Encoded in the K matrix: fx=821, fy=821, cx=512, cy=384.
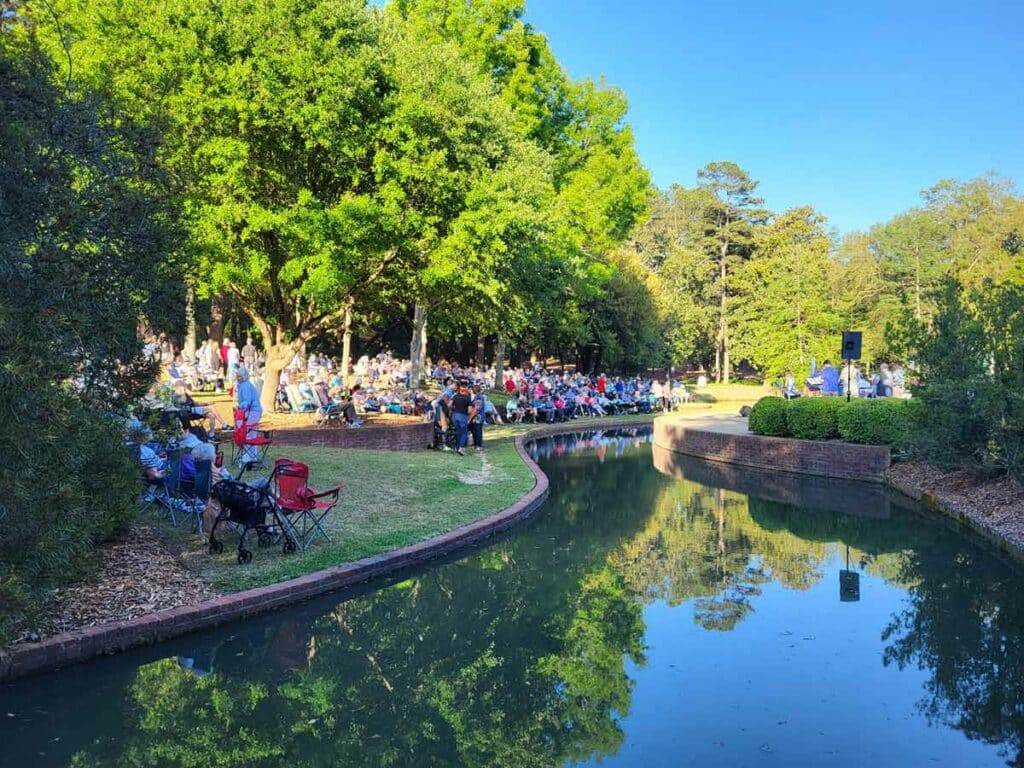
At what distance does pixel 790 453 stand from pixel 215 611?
14.7 m

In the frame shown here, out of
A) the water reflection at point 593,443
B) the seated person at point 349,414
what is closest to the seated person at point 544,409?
the water reflection at point 593,443

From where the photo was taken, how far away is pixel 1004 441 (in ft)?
39.6

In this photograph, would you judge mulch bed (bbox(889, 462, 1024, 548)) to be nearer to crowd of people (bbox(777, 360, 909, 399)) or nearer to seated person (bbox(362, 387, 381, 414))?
crowd of people (bbox(777, 360, 909, 399))

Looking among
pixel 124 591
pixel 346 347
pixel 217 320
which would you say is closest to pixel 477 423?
pixel 124 591

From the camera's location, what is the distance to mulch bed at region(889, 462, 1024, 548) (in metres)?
11.1

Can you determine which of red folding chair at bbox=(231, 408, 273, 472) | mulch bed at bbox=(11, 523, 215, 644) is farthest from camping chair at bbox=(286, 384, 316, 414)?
mulch bed at bbox=(11, 523, 215, 644)

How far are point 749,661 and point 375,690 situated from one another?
301cm

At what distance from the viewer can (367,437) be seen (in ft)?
54.9

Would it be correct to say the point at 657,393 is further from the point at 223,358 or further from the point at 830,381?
the point at 223,358

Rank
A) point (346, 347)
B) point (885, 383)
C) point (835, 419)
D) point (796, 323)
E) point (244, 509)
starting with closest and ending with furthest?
point (244, 509), point (835, 419), point (885, 383), point (346, 347), point (796, 323)

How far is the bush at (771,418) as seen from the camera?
19719 millimetres

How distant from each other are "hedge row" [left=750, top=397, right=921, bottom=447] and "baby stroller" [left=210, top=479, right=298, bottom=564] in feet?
39.1

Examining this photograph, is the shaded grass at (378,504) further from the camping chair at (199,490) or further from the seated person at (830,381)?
the seated person at (830,381)

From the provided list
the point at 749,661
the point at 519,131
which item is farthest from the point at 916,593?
the point at 519,131
